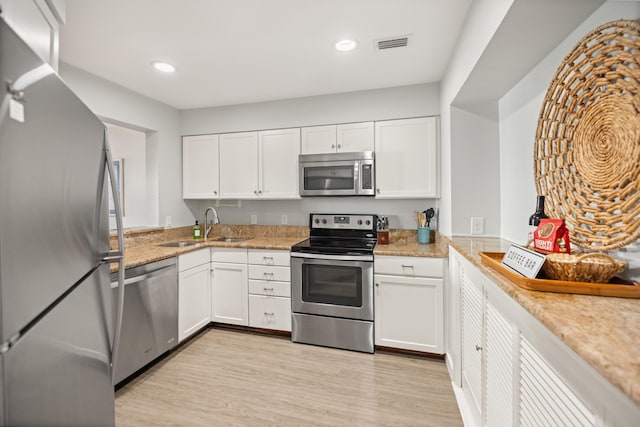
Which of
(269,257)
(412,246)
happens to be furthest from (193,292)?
(412,246)

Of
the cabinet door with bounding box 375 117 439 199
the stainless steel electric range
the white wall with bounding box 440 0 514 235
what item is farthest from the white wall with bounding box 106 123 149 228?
the white wall with bounding box 440 0 514 235

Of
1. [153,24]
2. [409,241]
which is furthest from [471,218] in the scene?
[153,24]

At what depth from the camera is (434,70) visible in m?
2.56

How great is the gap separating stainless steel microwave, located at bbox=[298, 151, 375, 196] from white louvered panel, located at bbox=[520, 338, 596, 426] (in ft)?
6.76

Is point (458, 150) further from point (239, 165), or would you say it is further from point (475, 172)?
point (239, 165)

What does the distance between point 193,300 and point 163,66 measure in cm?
199

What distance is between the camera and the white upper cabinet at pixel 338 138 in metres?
2.97

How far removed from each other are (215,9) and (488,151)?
6.72 feet

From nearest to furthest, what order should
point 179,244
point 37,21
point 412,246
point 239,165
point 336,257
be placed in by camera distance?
point 37,21
point 336,257
point 412,246
point 179,244
point 239,165

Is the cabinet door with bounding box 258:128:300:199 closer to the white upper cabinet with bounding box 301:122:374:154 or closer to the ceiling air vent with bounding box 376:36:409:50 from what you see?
the white upper cabinet with bounding box 301:122:374:154

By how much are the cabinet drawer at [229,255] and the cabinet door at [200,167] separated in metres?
0.70

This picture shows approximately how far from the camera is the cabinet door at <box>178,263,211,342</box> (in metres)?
2.66

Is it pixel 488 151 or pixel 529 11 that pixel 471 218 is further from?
pixel 529 11

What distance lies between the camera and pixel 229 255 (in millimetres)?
3014
